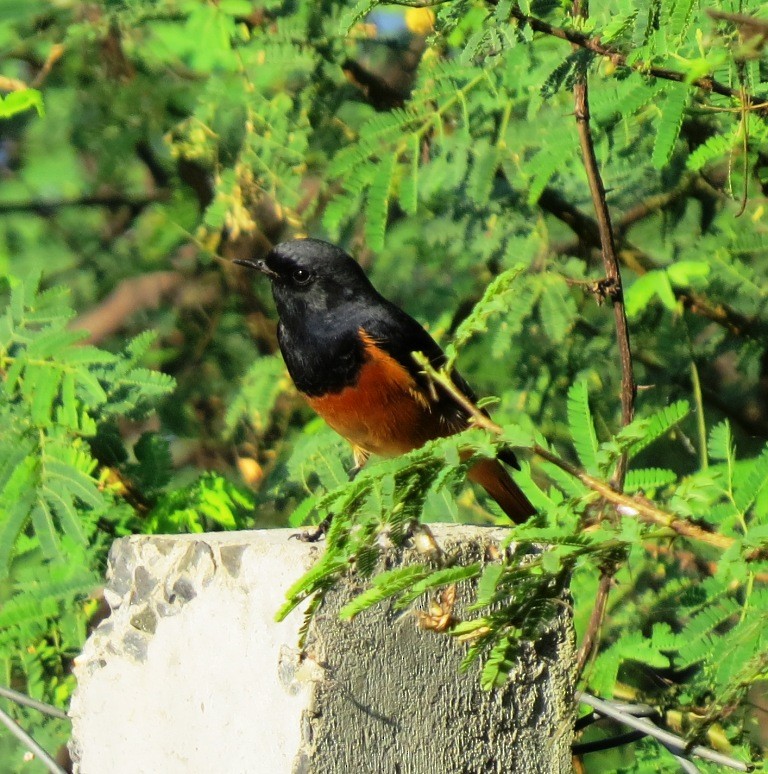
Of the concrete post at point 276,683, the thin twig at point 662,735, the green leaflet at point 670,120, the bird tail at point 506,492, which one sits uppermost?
the green leaflet at point 670,120

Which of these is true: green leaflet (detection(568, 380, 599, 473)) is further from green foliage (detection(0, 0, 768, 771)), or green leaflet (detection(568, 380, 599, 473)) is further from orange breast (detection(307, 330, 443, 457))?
orange breast (detection(307, 330, 443, 457))

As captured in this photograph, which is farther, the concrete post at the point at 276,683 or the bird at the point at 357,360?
the bird at the point at 357,360

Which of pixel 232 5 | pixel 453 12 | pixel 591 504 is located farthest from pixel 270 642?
pixel 232 5

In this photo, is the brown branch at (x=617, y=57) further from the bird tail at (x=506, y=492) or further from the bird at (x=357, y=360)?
the bird tail at (x=506, y=492)

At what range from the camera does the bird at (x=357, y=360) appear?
12.6ft

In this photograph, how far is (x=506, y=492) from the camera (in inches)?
148

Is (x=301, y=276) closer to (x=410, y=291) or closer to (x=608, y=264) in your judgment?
(x=410, y=291)

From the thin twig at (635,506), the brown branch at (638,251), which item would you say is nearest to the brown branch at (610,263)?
the thin twig at (635,506)

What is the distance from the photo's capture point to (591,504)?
73.1 inches

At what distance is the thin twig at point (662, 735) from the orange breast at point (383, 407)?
1.54 metres

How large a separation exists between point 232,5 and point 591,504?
3657 millimetres

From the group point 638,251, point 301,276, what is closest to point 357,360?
point 301,276

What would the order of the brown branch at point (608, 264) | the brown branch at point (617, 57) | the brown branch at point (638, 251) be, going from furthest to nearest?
the brown branch at point (638, 251) → the brown branch at point (608, 264) → the brown branch at point (617, 57)

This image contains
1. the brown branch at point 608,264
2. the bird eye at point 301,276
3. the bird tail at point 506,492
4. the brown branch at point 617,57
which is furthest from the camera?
the bird eye at point 301,276
